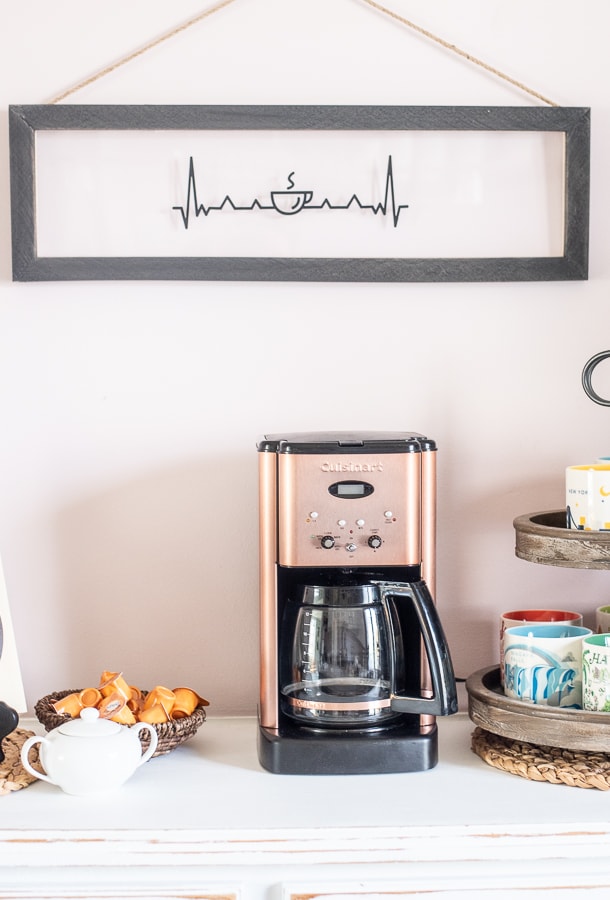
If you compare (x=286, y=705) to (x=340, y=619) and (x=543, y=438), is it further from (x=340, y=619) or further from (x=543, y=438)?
(x=543, y=438)

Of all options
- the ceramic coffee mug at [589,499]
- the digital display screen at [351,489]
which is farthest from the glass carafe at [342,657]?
the ceramic coffee mug at [589,499]

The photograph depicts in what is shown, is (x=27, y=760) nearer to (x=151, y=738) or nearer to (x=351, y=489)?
(x=151, y=738)

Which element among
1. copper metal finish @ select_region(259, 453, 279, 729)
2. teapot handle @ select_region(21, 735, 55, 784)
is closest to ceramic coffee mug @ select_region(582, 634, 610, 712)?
copper metal finish @ select_region(259, 453, 279, 729)

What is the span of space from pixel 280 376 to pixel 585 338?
450 mm

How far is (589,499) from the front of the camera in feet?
3.55

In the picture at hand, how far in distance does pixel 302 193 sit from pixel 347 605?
59cm

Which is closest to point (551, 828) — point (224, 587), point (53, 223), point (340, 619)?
point (340, 619)

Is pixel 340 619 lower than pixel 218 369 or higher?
lower

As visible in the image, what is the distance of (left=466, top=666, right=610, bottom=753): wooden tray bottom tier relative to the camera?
1.02 meters

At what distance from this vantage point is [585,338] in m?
1.33

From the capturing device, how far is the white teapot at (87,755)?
0.98 metres

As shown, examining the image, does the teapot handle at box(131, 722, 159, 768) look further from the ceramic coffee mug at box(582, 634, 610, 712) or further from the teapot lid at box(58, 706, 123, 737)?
the ceramic coffee mug at box(582, 634, 610, 712)

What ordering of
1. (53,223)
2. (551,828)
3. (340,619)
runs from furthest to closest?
1. (53,223)
2. (340,619)
3. (551,828)
